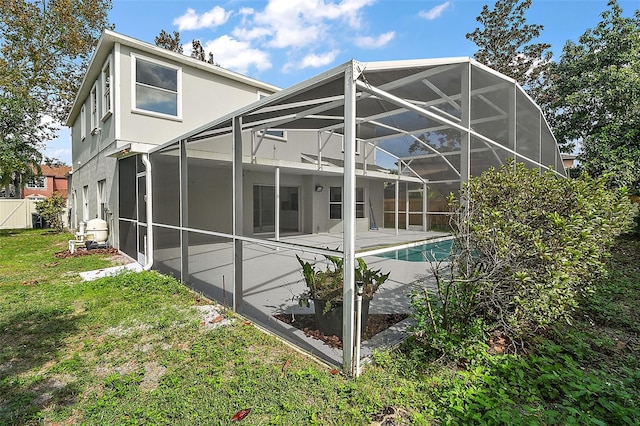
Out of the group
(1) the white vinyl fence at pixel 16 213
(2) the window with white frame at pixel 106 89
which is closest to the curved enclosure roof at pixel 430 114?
(2) the window with white frame at pixel 106 89

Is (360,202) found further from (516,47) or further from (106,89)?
(516,47)

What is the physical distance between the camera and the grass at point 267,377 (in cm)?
232

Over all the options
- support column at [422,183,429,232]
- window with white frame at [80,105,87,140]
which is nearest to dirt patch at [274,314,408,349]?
support column at [422,183,429,232]

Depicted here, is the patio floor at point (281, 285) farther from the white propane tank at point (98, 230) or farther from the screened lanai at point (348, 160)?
the white propane tank at point (98, 230)

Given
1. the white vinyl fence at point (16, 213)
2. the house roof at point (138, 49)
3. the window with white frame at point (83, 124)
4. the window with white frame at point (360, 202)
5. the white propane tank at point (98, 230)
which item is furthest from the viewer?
the white vinyl fence at point (16, 213)

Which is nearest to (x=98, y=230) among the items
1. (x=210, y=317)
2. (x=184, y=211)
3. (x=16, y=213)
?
(x=184, y=211)

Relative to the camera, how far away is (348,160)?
2803mm

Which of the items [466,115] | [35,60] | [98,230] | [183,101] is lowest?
[98,230]

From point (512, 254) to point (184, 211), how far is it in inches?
200

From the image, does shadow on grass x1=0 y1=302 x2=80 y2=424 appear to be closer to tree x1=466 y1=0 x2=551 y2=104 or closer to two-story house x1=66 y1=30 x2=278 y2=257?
two-story house x1=66 y1=30 x2=278 y2=257

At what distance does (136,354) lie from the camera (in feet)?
10.8

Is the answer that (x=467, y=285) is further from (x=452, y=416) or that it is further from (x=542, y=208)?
(x=452, y=416)

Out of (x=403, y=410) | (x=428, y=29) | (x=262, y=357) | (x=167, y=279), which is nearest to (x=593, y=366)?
(x=403, y=410)

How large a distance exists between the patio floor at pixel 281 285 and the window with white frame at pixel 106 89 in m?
5.12
